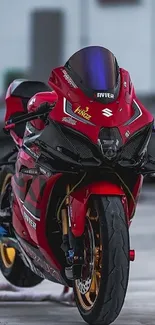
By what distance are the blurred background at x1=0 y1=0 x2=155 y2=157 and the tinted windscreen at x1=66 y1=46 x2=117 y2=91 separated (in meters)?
12.1

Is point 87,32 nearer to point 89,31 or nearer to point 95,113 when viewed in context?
point 89,31

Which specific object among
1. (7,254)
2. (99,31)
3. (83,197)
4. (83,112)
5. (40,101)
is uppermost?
(83,112)

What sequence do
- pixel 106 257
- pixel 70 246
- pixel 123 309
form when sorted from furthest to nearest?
1. pixel 123 309
2. pixel 70 246
3. pixel 106 257

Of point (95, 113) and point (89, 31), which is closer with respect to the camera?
point (95, 113)

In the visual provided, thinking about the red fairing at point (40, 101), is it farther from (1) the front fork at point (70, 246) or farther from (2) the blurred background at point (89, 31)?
(2) the blurred background at point (89, 31)

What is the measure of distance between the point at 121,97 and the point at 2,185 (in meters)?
1.71

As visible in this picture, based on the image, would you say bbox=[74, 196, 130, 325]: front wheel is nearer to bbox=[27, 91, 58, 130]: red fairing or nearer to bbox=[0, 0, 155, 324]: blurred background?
bbox=[27, 91, 58, 130]: red fairing

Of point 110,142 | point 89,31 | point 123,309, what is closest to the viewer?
point 110,142

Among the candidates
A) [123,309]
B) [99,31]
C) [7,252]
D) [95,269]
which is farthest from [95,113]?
[99,31]

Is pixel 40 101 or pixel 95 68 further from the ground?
pixel 95 68

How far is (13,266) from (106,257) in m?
1.90

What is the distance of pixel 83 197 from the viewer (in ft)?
19.6

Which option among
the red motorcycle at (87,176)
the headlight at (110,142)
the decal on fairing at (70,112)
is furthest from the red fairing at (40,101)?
A: the headlight at (110,142)

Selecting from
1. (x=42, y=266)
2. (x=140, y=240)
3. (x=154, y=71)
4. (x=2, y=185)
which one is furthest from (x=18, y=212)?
(x=154, y=71)
